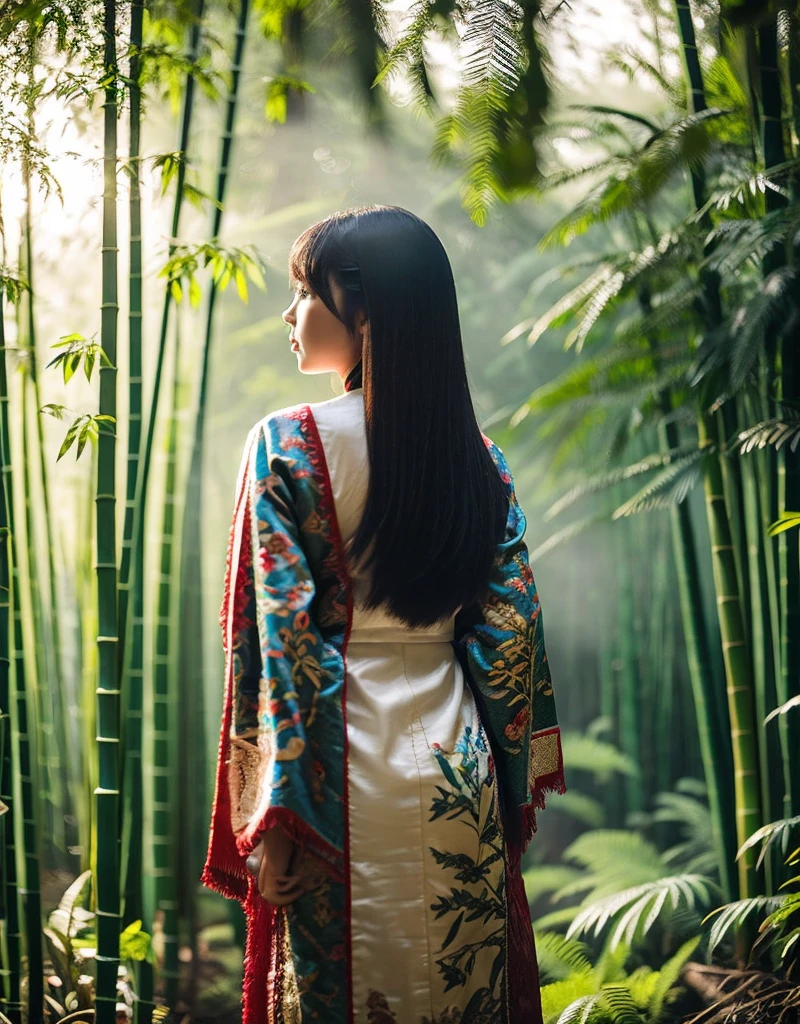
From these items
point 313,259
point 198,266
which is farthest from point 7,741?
point 313,259

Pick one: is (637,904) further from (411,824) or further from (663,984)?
(411,824)

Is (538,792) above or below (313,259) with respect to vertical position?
below

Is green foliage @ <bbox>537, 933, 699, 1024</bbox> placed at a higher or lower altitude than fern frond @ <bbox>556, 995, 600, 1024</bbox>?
lower

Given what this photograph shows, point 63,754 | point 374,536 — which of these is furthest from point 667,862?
point 374,536

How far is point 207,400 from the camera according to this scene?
2.15 metres

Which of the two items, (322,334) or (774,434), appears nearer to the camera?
(322,334)

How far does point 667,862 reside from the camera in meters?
2.77

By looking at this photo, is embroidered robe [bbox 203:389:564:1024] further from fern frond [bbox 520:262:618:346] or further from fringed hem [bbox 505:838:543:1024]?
fern frond [bbox 520:262:618:346]

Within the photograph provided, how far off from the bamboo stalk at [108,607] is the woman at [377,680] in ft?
0.94

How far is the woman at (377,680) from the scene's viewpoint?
3.38 feet

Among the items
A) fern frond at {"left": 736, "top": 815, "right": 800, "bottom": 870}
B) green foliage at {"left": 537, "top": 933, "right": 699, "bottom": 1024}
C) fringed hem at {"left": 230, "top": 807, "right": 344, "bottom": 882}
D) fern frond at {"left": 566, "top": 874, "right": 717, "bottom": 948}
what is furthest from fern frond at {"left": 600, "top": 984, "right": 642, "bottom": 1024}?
fringed hem at {"left": 230, "top": 807, "right": 344, "bottom": 882}

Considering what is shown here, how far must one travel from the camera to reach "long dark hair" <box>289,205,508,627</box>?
43.4 inches

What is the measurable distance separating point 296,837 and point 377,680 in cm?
19

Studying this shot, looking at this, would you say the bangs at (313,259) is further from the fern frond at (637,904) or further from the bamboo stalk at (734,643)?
the fern frond at (637,904)
